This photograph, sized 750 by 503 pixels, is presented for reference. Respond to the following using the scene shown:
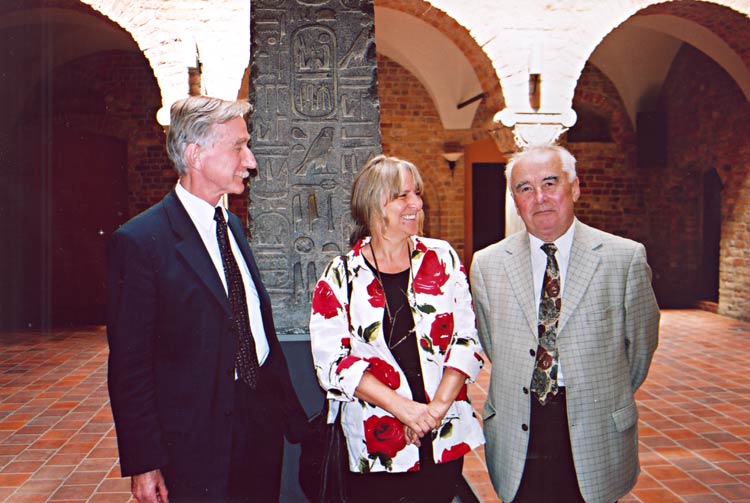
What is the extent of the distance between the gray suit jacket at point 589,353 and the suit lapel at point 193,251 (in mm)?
836

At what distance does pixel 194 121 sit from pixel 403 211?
604 mm

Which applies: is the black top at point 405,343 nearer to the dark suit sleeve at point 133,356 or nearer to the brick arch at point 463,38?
the dark suit sleeve at point 133,356

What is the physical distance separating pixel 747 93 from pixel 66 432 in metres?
9.08

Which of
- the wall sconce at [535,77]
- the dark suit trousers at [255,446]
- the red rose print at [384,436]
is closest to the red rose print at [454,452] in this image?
the red rose print at [384,436]

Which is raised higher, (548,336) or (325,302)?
(325,302)

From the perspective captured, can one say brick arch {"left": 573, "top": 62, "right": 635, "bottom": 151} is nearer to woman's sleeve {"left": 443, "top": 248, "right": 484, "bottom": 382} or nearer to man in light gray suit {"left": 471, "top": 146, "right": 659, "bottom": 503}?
man in light gray suit {"left": 471, "top": 146, "right": 659, "bottom": 503}

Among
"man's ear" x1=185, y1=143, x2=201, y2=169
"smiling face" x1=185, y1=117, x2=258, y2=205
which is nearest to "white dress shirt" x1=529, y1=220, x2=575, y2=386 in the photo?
"smiling face" x1=185, y1=117, x2=258, y2=205

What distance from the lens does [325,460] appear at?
6.03ft

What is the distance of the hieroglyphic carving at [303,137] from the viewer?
2.51 m

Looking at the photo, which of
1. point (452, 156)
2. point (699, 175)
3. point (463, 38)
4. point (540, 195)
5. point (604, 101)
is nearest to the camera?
point (540, 195)

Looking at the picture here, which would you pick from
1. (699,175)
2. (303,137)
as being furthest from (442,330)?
(699,175)

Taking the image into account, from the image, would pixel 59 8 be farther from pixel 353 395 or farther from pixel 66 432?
pixel 353 395

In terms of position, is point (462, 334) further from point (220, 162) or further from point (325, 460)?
point (220, 162)

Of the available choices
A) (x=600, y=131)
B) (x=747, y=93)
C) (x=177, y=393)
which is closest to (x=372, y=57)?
(x=177, y=393)
